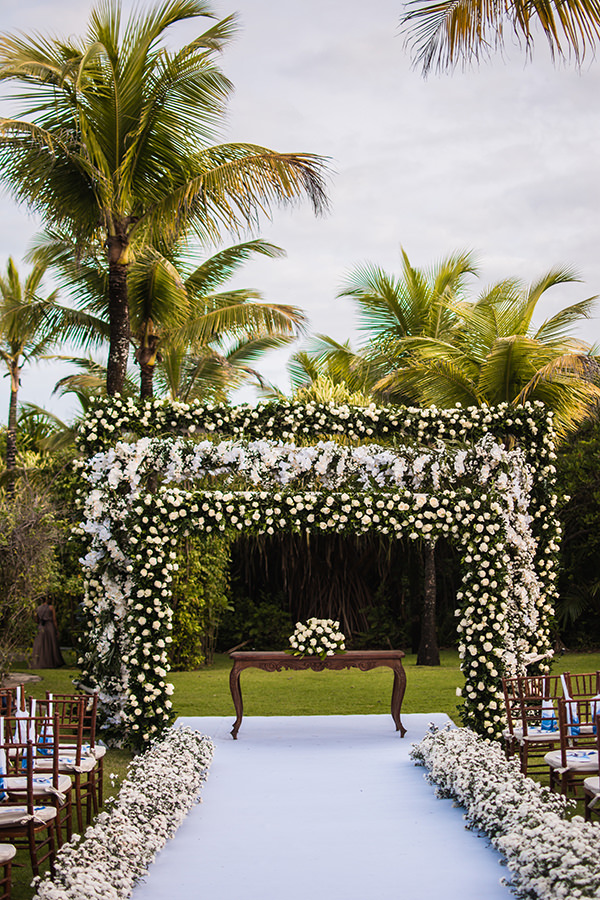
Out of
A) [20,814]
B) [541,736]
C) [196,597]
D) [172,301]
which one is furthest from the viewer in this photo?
[196,597]

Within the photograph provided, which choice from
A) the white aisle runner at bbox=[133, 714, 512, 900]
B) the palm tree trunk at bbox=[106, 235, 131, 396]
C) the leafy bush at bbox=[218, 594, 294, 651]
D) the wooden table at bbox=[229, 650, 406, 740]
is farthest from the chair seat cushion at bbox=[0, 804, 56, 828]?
the leafy bush at bbox=[218, 594, 294, 651]

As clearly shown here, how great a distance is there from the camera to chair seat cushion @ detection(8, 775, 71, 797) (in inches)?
196

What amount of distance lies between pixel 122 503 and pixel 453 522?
3.47 m

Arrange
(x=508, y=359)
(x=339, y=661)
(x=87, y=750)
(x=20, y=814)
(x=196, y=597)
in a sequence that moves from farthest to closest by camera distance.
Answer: (x=196, y=597), (x=508, y=359), (x=339, y=661), (x=87, y=750), (x=20, y=814)

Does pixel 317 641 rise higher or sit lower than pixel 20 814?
higher

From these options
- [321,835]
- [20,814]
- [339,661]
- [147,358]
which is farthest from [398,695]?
[147,358]

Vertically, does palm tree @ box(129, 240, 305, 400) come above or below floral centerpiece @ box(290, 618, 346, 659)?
above

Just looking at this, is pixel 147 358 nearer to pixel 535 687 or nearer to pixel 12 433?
pixel 535 687

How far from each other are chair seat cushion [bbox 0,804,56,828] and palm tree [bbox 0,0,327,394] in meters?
5.88

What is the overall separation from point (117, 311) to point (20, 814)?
21.2 ft

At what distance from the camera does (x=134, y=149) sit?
961 cm

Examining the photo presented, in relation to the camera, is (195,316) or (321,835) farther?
(195,316)

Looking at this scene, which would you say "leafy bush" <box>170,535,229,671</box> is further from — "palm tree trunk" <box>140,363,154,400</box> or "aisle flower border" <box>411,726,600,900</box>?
"aisle flower border" <box>411,726,600,900</box>

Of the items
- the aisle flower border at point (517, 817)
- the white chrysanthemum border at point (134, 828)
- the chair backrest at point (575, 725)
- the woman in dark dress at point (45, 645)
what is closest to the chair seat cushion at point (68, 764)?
the white chrysanthemum border at point (134, 828)
